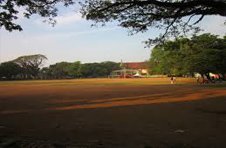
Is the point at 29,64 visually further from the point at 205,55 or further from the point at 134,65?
the point at 205,55

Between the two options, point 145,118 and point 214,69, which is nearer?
point 145,118

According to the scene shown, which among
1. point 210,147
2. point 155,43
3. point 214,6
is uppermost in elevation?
point 214,6

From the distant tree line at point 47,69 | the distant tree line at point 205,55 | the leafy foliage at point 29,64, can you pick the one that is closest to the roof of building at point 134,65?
the distant tree line at point 47,69

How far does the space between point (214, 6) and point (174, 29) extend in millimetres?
2785

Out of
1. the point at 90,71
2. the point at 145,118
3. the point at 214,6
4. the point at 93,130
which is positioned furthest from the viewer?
the point at 90,71

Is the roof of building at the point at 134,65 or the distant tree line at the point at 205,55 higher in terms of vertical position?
the roof of building at the point at 134,65

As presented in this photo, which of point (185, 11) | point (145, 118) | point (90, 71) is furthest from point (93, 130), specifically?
point (90, 71)

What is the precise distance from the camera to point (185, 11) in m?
14.6

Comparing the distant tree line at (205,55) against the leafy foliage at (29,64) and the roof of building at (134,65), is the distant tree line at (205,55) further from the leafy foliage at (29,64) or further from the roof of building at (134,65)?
the roof of building at (134,65)

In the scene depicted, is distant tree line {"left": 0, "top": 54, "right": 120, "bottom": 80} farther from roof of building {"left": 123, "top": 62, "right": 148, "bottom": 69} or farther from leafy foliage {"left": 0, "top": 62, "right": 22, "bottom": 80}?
roof of building {"left": 123, "top": 62, "right": 148, "bottom": 69}

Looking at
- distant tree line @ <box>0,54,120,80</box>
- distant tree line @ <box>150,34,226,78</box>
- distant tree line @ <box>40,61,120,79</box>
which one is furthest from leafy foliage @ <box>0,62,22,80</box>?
distant tree line @ <box>150,34,226,78</box>

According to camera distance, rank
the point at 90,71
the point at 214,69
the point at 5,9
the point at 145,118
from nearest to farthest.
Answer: the point at 5,9, the point at 145,118, the point at 214,69, the point at 90,71

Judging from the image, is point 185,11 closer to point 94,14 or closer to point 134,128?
point 94,14

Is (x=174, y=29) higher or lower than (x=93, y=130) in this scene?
higher
